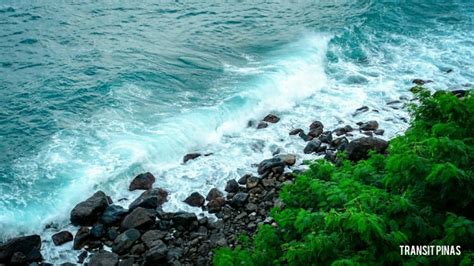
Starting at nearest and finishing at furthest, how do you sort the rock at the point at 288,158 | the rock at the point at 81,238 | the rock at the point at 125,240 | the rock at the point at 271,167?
the rock at the point at 125,240, the rock at the point at 81,238, the rock at the point at 271,167, the rock at the point at 288,158

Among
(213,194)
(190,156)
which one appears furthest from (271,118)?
(213,194)

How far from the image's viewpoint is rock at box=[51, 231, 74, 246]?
11.4 meters

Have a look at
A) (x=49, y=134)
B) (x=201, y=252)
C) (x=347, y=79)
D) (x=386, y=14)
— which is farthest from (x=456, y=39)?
(x=49, y=134)

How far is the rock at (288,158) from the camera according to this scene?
46.2ft

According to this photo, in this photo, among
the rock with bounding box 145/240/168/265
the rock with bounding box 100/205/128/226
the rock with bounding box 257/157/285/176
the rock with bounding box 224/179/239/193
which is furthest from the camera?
the rock with bounding box 257/157/285/176

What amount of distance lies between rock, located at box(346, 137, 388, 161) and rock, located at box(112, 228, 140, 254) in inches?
281

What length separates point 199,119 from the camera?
1703 centimetres

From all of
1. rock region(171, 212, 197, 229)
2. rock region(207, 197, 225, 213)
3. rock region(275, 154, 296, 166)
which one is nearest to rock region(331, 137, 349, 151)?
rock region(275, 154, 296, 166)

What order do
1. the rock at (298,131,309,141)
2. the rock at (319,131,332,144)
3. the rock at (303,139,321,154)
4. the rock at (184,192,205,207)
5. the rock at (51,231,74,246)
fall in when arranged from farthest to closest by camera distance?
the rock at (298,131,309,141) → the rock at (319,131,332,144) → the rock at (303,139,321,154) → the rock at (184,192,205,207) → the rock at (51,231,74,246)

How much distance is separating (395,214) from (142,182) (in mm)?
9197

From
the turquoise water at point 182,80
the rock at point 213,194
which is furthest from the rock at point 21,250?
the rock at point 213,194

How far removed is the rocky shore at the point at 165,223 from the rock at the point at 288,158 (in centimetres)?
3

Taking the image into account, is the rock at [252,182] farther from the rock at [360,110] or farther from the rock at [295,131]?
the rock at [360,110]

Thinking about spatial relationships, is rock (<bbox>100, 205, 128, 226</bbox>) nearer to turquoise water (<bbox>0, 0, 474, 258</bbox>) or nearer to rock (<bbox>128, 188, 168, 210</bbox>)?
rock (<bbox>128, 188, 168, 210</bbox>)
